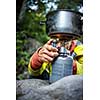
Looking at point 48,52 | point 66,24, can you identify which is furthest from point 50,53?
point 66,24

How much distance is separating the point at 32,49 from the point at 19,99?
0.30 m

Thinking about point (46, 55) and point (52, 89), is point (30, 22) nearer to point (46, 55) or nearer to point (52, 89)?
point (46, 55)

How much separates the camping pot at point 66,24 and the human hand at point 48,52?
0.22 ft

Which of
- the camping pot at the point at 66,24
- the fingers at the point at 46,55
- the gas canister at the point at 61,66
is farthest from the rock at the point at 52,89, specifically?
the camping pot at the point at 66,24

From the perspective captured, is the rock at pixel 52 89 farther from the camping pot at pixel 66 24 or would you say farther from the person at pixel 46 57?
the camping pot at pixel 66 24

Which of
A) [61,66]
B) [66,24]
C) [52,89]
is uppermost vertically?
[66,24]

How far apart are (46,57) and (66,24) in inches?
9.0

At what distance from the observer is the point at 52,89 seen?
164cm

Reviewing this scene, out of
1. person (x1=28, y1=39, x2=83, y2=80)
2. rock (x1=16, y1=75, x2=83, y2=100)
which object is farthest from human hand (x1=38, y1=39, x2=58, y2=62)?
rock (x1=16, y1=75, x2=83, y2=100)

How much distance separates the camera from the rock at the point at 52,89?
162cm

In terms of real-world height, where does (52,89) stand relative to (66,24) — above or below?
below
